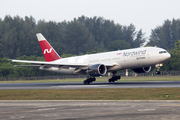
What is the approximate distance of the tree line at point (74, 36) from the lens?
145m

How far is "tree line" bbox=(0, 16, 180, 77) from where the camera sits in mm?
145000

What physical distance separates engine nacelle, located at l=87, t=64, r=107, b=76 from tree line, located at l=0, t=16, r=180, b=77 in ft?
213

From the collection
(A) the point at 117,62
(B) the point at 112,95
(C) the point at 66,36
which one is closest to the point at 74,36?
(C) the point at 66,36

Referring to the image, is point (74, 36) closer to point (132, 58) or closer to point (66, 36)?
point (66, 36)

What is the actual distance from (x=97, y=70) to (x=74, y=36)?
12143cm

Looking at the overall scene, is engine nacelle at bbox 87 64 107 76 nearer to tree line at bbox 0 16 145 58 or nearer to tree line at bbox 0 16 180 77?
tree line at bbox 0 16 180 77

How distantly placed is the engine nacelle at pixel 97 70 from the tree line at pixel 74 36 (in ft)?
213

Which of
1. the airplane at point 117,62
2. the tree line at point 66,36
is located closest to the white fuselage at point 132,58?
the airplane at point 117,62

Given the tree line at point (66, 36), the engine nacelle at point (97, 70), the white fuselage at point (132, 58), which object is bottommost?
the engine nacelle at point (97, 70)

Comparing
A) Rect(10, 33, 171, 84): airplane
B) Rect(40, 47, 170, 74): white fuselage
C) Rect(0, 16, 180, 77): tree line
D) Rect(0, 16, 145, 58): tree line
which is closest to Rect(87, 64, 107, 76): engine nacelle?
Rect(10, 33, 171, 84): airplane

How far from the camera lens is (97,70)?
150 ft

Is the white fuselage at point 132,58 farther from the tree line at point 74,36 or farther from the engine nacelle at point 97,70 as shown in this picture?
the tree line at point 74,36

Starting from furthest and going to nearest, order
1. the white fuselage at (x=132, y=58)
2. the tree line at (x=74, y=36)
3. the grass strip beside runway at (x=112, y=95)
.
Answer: the tree line at (x=74, y=36) < the white fuselage at (x=132, y=58) < the grass strip beside runway at (x=112, y=95)

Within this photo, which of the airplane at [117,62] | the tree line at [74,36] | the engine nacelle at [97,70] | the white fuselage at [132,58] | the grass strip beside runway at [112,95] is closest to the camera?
the grass strip beside runway at [112,95]
